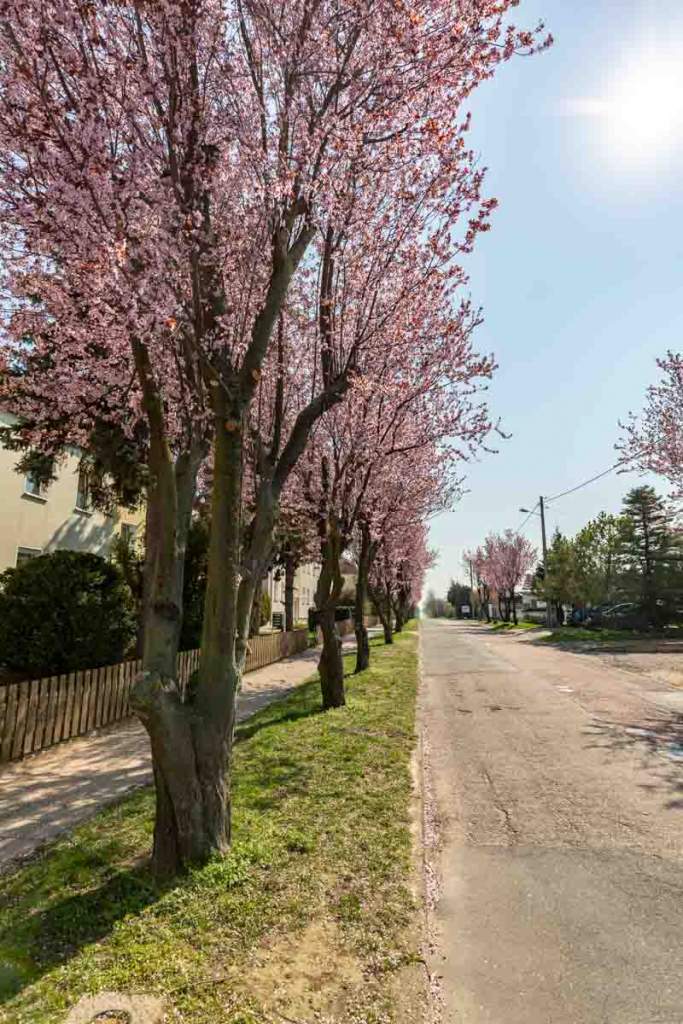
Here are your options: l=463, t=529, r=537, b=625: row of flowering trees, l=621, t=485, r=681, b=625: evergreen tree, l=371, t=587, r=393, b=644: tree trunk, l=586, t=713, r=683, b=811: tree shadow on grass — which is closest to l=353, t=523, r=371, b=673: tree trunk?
l=586, t=713, r=683, b=811: tree shadow on grass

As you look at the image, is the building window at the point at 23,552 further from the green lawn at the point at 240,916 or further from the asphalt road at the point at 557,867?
the green lawn at the point at 240,916

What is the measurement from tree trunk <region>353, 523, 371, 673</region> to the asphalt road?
5409 millimetres

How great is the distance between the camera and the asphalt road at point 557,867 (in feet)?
10.5

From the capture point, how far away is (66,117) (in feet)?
14.2

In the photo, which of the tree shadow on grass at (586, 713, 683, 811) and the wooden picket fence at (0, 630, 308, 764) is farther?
the wooden picket fence at (0, 630, 308, 764)

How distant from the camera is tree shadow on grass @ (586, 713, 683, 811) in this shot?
679 centimetres

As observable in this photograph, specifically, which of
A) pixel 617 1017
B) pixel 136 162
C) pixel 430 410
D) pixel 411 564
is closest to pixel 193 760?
pixel 617 1017

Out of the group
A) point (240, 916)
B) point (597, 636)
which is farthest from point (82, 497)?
point (597, 636)

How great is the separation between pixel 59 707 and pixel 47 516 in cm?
1354

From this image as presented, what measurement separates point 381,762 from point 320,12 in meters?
7.47

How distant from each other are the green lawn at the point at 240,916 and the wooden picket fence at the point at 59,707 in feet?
8.44

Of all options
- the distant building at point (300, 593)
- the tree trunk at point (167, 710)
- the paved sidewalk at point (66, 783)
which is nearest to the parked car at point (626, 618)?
the distant building at point (300, 593)

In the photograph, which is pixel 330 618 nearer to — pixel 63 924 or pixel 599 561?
pixel 63 924

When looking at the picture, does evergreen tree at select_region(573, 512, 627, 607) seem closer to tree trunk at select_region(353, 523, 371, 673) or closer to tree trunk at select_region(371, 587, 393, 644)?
tree trunk at select_region(371, 587, 393, 644)
